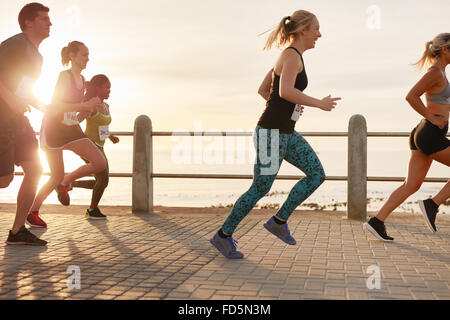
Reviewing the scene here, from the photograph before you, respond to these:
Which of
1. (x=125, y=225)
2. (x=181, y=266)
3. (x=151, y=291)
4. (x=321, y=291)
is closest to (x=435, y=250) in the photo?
(x=321, y=291)

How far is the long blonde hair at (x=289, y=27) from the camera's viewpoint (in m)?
4.93

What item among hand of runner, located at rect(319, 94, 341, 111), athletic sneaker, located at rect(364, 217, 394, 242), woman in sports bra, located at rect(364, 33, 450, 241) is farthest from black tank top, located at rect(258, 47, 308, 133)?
athletic sneaker, located at rect(364, 217, 394, 242)

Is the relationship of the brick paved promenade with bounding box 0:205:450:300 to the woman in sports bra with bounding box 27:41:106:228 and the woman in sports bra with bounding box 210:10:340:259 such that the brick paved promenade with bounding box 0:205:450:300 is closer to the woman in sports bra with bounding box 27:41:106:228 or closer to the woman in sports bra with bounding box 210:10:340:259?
the woman in sports bra with bounding box 210:10:340:259

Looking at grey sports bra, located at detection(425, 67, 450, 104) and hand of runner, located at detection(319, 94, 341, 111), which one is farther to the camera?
grey sports bra, located at detection(425, 67, 450, 104)

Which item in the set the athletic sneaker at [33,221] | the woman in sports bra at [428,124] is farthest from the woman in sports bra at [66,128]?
the woman in sports bra at [428,124]

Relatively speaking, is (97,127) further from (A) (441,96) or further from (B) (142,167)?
(A) (441,96)

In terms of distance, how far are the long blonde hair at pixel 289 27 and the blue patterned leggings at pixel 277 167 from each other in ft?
2.58

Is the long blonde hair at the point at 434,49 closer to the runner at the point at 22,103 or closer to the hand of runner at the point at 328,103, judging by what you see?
the hand of runner at the point at 328,103

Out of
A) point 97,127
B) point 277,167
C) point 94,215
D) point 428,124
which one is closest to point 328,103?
point 277,167

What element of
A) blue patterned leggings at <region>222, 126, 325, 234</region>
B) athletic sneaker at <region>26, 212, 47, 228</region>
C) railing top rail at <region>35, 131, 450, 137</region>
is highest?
railing top rail at <region>35, 131, 450, 137</region>

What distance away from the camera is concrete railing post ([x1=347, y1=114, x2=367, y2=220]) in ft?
27.5

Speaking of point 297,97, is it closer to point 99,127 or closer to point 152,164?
point 99,127

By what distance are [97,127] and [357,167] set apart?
12.6 feet

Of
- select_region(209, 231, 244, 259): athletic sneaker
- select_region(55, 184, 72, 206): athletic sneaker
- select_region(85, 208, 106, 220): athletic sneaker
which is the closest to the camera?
select_region(209, 231, 244, 259): athletic sneaker
